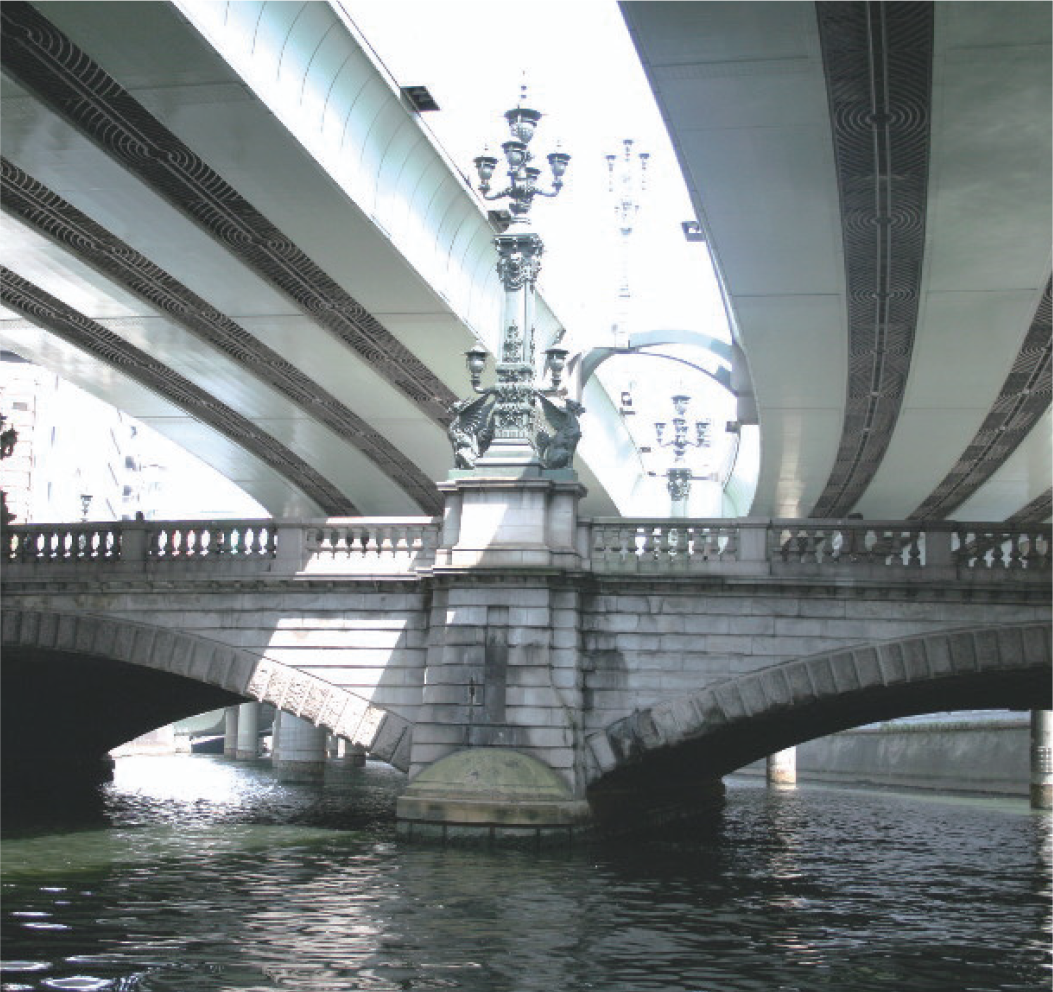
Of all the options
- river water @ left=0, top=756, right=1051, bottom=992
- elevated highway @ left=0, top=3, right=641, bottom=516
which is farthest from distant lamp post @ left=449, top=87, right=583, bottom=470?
river water @ left=0, top=756, right=1051, bottom=992

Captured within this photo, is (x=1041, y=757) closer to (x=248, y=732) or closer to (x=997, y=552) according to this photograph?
(x=997, y=552)

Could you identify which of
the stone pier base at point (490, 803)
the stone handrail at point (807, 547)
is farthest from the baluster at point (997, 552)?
the stone pier base at point (490, 803)

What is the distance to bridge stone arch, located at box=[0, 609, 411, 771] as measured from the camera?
29531 millimetres

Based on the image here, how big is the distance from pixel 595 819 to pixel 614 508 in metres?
35.9

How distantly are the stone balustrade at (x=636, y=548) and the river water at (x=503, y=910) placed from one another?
4.66 m

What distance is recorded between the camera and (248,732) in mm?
81000

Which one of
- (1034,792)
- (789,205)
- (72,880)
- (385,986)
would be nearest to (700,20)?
(789,205)

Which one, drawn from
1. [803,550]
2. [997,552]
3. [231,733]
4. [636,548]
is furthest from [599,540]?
[231,733]

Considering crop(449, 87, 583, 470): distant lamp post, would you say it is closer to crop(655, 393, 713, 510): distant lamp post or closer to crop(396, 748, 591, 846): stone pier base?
crop(396, 748, 591, 846): stone pier base

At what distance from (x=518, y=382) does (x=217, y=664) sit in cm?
731

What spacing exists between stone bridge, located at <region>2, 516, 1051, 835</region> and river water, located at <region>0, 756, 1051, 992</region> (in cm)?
173

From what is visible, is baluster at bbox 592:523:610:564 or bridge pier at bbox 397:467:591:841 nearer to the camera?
bridge pier at bbox 397:467:591:841

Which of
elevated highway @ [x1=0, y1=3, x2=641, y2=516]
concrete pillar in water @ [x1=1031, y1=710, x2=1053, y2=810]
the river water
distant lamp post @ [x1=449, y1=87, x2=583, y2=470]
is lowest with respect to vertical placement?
the river water

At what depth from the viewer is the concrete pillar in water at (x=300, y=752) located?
56594mm
